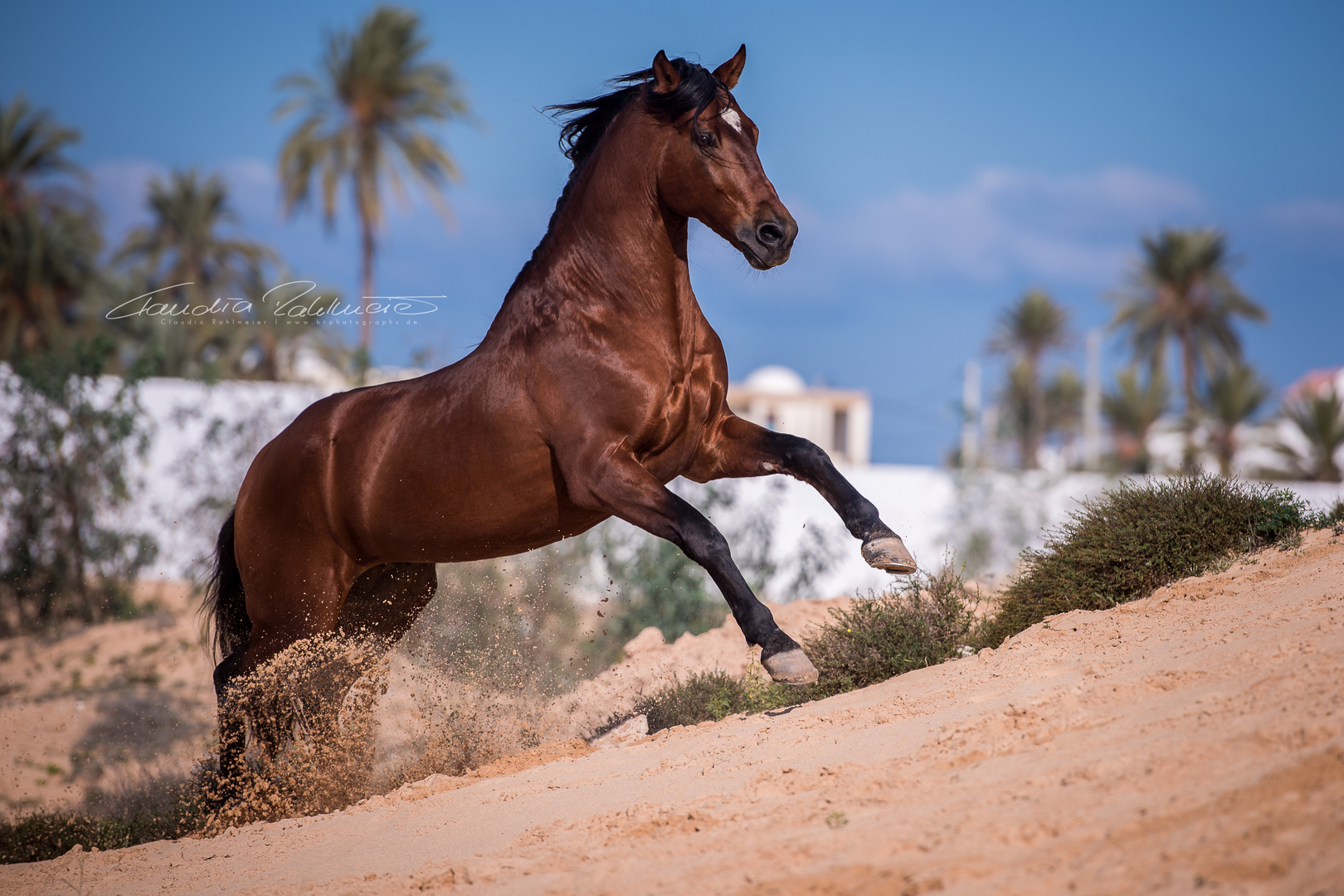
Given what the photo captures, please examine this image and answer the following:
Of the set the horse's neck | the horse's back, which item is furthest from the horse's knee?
the horse's neck

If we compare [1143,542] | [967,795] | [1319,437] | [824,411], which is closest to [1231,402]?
[1319,437]

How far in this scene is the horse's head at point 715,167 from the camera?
4.30 metres

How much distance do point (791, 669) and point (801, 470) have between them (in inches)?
41.0

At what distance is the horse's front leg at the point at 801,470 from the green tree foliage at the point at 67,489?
36.8ft

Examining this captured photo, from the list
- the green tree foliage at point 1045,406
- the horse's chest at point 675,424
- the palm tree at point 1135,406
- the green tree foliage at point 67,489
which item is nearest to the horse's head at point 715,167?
the horse's chest at point 675,424

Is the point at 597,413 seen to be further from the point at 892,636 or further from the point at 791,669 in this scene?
the point at 892,636

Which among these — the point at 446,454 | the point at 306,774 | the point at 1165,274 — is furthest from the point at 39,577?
the point at 1165,274

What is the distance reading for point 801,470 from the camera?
4.57 metres

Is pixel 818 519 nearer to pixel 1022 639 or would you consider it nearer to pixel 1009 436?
pixel 1022 639

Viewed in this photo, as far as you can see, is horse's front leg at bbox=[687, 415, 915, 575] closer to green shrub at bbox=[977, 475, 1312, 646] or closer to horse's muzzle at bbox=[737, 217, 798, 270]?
horse's muzzle at bbox=[737, 217, 798, 270]

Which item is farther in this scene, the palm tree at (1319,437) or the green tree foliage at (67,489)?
the palm tree at (1319,437)

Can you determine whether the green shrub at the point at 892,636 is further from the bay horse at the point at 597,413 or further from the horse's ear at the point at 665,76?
the horse's ear at the point at 665,76

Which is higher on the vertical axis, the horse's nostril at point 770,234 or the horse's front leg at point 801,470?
the horse's nostril at point 770,234

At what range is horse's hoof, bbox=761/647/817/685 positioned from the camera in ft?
12.5
